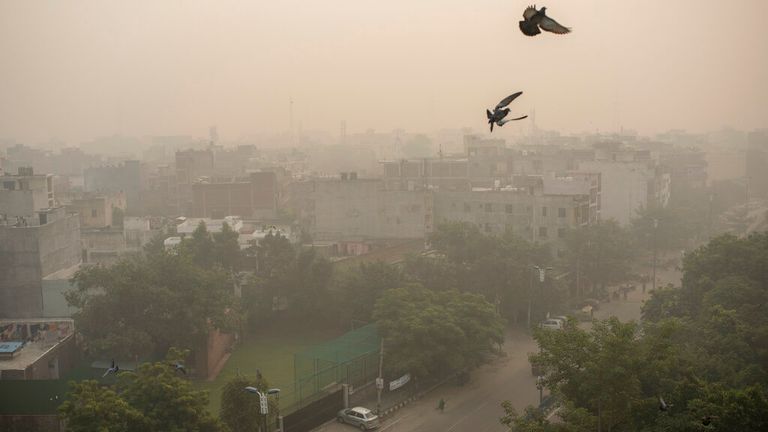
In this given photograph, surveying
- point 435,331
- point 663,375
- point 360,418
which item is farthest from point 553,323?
point 663,375

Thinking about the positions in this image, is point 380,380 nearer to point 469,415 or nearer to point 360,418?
point 360,418

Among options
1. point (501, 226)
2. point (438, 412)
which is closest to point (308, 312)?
point (438, 412)

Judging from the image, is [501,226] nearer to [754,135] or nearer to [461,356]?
[461,356]

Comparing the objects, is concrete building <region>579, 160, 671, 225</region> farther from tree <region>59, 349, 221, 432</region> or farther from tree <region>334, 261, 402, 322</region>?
tree <region>59, 349, 221, 432</region>

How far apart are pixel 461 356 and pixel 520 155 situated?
30.0 metres

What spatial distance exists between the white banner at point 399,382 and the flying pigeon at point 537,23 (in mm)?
12252

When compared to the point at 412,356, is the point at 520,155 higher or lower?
higher

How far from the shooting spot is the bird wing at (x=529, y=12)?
4137mm

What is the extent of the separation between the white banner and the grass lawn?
2188 mm

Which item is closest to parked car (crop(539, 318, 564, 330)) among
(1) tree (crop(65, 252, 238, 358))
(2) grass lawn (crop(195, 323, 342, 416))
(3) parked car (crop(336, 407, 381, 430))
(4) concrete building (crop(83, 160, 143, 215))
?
(2) grass lawn (crop(195, 323, 342, 416))

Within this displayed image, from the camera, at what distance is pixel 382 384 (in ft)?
48.9

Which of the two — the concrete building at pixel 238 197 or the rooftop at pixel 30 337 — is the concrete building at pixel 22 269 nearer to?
the rooftop at pixel 30 337

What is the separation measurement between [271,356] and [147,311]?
140 inches

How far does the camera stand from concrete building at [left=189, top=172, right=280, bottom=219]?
4066cm
